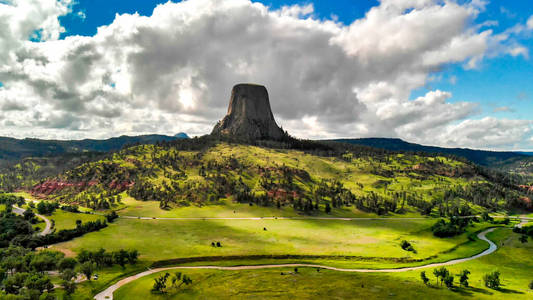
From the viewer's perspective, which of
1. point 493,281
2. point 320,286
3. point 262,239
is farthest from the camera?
point 262,239

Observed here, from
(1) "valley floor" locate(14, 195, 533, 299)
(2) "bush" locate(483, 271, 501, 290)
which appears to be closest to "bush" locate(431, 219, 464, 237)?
(1) "valley floor" locate(14, 195, 533, 299)

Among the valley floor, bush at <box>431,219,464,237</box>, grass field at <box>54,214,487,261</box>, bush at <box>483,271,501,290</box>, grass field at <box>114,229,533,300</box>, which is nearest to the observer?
grass field at <box>114,229,533,300</box>

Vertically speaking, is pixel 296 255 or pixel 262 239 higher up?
pixel 296 255

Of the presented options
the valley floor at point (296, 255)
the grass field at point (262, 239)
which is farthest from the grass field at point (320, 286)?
the grass field at point (262, 239)

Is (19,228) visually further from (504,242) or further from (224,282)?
(504,242)

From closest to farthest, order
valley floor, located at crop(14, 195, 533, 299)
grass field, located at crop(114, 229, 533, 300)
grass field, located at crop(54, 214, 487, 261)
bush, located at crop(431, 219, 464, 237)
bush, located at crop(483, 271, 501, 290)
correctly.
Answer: grass field, located at crop(114, 229, 533, 300) < valley floor, located at crop(14, 195, 533, 299) < bush, located at crop(483, 271, 501, 290) < grass field, located at crop(54, 214, 487, 261) < bush, located at crop(431, 219, 464, 237)

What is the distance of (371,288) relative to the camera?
93375mm

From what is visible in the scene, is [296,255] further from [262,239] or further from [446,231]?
[446,231]

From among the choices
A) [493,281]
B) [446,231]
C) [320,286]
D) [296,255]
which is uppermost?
[446,231]

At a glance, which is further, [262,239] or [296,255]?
[262,239]

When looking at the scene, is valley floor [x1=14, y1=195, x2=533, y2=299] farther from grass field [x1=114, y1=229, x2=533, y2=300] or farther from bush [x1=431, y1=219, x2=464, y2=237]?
bush [x1=431, y1=219, x2=464, y2=237]

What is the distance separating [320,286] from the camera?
9512 centimetres

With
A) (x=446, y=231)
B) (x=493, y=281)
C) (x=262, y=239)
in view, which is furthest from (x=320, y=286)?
(x=446, y=231)

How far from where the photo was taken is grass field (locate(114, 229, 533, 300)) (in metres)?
89.0
